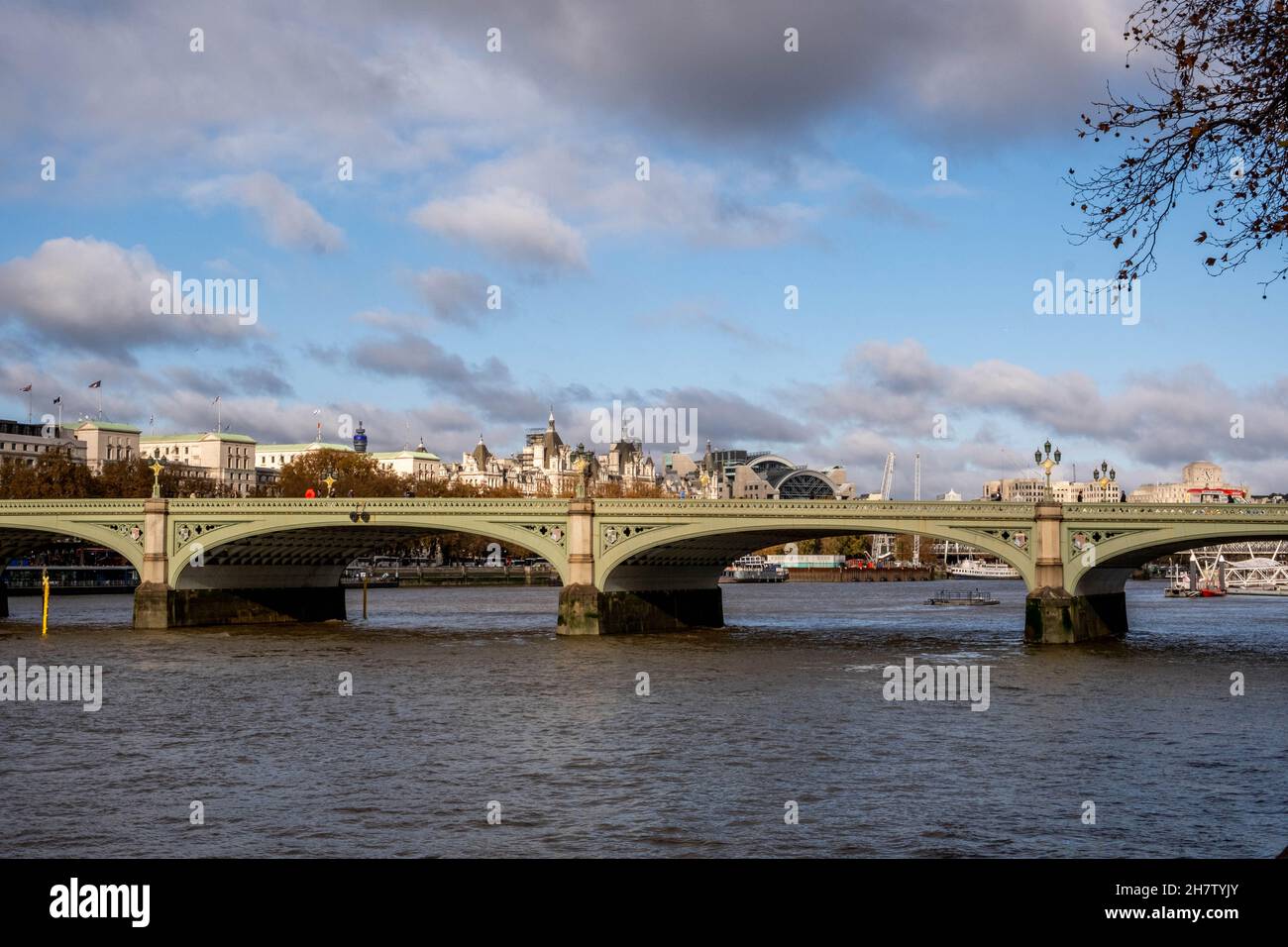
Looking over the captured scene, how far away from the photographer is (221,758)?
29328 millimetres

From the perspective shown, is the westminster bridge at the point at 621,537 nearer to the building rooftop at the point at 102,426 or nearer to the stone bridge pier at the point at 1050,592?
the stone bridge pier at the point at 1050,592

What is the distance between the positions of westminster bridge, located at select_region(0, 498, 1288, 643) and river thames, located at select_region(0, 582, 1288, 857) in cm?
401

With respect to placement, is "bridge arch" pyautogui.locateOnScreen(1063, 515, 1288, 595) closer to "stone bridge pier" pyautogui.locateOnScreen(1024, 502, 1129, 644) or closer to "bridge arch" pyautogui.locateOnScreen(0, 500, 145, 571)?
"stone bridge pier" pyautogui.locateOnScreen(1024, 502, 1129, 644)

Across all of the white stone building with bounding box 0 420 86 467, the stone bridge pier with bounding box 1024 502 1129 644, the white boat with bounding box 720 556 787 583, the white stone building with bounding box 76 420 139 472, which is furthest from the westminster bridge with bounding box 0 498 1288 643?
the white stone building with bounding box 76 420 139 472

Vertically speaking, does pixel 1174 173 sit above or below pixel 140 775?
above

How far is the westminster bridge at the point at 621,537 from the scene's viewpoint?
187ft

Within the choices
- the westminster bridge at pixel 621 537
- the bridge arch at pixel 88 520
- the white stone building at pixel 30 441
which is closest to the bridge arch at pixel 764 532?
the westminster bridge at pixel 621 537

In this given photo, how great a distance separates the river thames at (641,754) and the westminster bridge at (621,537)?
4.01 metres

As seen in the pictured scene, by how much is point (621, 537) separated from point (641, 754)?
32.0 m
